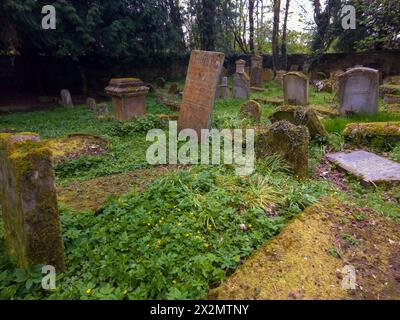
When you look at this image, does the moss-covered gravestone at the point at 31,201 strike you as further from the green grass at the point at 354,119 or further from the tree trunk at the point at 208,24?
the tree trunk at the point at 208,24

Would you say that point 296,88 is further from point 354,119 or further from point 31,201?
point 31,201

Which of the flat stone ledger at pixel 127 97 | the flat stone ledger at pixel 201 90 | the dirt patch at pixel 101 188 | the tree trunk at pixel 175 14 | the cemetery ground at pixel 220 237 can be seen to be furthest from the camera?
the tree trunk at pixel 175 14

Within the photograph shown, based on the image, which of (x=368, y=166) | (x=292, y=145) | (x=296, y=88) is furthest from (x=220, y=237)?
(x=296, y=88)

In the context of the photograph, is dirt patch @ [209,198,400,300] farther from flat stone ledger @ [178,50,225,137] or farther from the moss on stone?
the moss on stone

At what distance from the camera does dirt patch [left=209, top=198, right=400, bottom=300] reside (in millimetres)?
2734

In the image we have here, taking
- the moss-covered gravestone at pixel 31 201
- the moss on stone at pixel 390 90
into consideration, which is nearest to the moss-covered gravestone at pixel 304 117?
Result: the moss-covered gravestone at pixel 31 201

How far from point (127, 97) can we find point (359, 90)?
6.32 meters

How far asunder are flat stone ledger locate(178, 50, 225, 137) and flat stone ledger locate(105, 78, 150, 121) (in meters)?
2.55

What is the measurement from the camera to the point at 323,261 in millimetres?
3102

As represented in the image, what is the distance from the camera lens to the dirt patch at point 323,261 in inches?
108

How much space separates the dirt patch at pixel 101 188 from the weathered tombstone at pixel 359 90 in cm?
602

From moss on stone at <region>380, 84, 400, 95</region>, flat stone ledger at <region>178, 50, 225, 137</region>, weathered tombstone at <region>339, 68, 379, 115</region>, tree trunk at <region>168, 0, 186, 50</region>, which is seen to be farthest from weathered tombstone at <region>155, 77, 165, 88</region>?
flat stone ledger at <region>178, 50, 225, 137</region>
